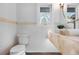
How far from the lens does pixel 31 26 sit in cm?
152

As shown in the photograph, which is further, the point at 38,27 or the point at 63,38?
the point at 38,27

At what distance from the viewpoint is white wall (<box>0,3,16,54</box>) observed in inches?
50.5

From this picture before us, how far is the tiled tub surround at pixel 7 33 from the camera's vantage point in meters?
1.30

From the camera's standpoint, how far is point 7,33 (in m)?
1.41

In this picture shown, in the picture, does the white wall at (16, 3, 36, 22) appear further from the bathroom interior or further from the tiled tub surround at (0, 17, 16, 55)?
the tiled tub surround at (0, 17, 16, 55)

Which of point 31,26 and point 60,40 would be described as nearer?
point 60,40

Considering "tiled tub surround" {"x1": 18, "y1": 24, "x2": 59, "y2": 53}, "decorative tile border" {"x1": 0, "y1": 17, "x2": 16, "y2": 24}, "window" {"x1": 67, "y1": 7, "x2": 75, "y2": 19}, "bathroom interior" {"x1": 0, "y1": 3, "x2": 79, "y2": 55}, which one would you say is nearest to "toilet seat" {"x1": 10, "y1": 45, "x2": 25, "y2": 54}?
"bathroom interior" {"x1": 0, "y1": 3, "x2": 79, "y2": 55}

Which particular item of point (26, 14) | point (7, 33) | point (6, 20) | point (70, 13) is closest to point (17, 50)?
point (7, 33)

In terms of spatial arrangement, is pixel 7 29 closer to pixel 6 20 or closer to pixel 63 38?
pixel 6 20

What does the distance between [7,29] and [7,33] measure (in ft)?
0.16

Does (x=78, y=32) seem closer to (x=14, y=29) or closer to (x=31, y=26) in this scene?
(x=31, y=26)

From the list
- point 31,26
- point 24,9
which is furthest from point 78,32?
point 24,9

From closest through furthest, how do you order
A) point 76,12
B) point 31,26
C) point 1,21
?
point 1,21, point 76,12, point 31,26

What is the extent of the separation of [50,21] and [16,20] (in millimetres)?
448
